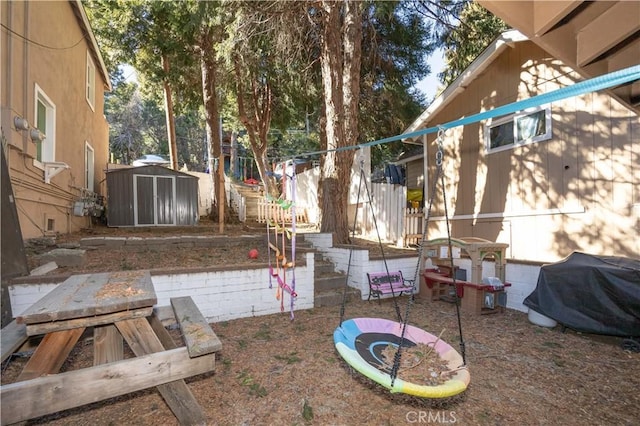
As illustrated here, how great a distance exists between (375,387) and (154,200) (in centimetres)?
952

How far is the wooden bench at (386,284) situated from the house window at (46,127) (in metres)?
6.27

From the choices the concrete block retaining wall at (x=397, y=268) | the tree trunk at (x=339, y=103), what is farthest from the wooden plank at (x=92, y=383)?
the tree trunk at (x=339, y=103)

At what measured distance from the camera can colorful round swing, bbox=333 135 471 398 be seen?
222 cm

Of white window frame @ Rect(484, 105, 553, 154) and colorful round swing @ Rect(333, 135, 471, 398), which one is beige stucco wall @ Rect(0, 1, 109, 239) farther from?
white window frame @ Rect(484, 105, 553, 154)

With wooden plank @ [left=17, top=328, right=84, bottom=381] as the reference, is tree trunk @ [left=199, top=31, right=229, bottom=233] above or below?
above

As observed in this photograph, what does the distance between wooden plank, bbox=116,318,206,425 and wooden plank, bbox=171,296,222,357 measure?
0.12 metres

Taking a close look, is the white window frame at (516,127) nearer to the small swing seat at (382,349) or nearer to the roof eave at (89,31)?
the small swing seat at (382,349)

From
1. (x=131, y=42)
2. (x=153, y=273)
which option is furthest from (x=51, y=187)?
(x=131, y=42)

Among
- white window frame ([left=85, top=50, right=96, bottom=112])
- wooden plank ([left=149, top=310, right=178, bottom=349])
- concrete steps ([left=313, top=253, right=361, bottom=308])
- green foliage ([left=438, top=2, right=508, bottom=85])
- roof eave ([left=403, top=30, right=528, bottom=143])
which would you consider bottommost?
concrete steps ([left=313, top=253, right=361, bottom=308])

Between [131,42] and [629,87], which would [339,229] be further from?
[131,42]

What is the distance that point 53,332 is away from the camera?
2.20 m

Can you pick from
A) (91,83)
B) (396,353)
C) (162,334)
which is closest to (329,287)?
(396,353)

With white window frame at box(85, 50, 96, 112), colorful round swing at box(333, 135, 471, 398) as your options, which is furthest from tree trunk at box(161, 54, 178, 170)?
colorful round swing at box(333, 135, 471, 398)

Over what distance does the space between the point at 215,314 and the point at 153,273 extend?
1.01 metres
